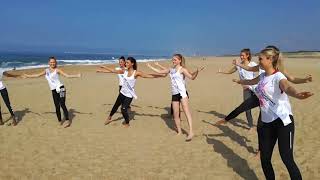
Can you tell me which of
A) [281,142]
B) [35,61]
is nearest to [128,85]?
[281,142]

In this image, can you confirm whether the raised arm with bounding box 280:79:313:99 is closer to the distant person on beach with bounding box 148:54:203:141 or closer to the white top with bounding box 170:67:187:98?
the distant person on beach with bounding box 148:54:203:141

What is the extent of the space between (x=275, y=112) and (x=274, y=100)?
16 cm

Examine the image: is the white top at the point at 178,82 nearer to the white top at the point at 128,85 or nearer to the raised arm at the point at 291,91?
the white top at the point at 128,85

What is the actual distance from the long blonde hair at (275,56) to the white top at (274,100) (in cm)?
17

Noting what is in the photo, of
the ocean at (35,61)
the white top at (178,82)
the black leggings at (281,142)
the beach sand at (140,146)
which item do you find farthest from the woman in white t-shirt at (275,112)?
the ocean at (35,61)

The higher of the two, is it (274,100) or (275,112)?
(274,100)

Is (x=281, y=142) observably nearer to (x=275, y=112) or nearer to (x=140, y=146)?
(x=275, y=112)

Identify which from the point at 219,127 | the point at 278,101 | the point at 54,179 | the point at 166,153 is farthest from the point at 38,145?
the point at 278,101

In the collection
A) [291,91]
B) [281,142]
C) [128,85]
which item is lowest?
[281,142]

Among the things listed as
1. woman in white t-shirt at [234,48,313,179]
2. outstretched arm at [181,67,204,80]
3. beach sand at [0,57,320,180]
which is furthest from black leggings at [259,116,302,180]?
outstretched arm at [181,67,204,80]

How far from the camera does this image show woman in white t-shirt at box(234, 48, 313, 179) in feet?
15.5

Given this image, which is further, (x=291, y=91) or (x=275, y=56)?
Answer: (x=275, y=56)

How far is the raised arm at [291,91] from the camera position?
433 cm

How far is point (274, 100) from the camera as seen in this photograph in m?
4.79
